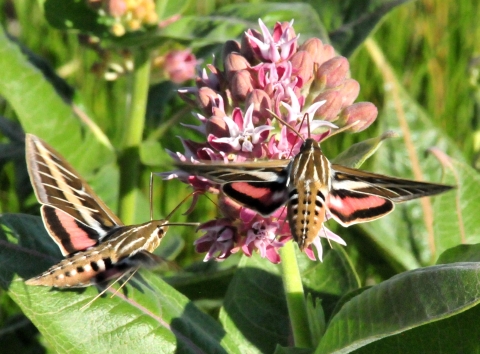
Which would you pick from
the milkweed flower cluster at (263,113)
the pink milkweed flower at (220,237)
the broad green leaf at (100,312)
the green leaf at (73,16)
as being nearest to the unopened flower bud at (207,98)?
the milkweed flower cluster at (263,113)

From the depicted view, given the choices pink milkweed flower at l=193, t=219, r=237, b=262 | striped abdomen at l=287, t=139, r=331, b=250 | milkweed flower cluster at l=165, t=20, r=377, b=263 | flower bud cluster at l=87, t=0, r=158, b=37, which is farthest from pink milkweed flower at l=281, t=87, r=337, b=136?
flower bud cluster at l=87, t=0, r=158, b=37

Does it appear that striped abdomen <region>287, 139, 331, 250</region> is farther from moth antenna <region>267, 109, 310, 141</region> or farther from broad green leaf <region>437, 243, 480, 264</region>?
broad green leaf <region>437, 243, 480, 264</region>

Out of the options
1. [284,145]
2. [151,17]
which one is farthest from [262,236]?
[151,17]

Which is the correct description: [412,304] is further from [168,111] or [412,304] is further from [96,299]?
[168,111]

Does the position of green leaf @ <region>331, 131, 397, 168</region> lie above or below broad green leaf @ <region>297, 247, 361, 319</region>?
above

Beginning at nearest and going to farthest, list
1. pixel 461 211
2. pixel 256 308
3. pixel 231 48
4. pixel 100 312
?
pixel 100 312
pixel 231 48
pixel 256 308
pixel 461 211

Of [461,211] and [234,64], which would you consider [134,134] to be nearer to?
[234,64]
